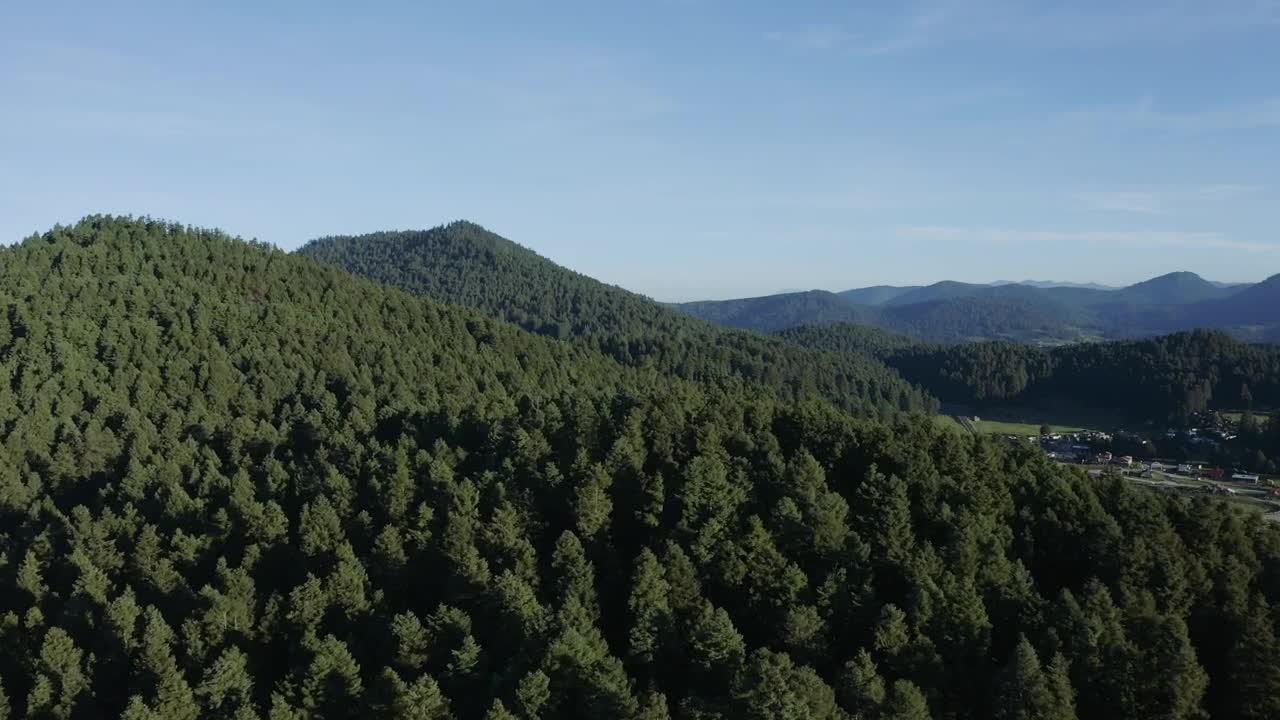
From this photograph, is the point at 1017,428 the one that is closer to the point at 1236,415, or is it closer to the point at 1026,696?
the point at 1236,415

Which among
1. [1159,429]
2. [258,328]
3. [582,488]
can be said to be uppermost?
[258,328]

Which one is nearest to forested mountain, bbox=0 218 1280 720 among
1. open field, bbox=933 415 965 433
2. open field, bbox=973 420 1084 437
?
open field, bbox=933 415 965 433

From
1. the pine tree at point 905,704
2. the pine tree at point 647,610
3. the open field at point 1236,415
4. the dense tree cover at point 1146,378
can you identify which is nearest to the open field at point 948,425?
the dense tree cover at point 1146,378

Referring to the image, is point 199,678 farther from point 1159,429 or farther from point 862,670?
point 1159,429

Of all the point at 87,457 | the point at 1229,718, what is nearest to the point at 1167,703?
the point at 1229,718

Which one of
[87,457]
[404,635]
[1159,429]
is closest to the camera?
[404,635]

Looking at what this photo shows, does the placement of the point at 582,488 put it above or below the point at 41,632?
above

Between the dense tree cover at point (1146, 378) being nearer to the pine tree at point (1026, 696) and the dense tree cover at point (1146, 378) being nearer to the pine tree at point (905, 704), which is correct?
the pine tree at point (1026, 696)
